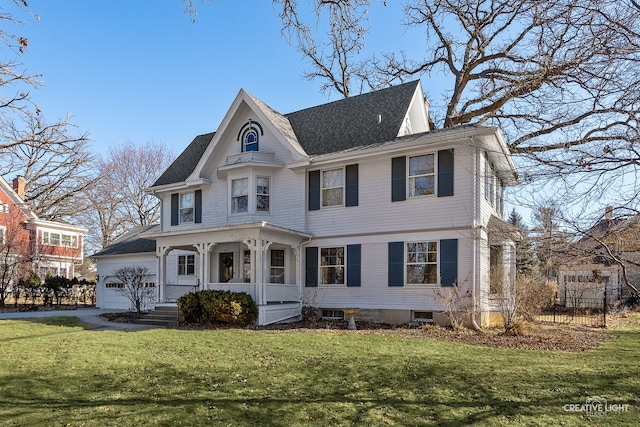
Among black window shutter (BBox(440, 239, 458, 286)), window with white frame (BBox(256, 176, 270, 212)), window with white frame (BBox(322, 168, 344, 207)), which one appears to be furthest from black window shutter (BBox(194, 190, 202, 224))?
black window shutter (BBox(440, 239, 458, 286))

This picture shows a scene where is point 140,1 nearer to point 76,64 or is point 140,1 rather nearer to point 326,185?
point 76,64

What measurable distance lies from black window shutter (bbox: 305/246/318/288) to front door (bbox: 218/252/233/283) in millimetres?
3558

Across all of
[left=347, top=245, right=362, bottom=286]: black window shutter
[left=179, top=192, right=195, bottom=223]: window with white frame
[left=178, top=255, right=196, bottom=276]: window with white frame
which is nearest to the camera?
[left=347, top=245, right=362, bottom=286]: black window shutter

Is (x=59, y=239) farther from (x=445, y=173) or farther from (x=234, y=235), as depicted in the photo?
(x=445, y=173)

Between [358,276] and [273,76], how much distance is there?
27.9 feet

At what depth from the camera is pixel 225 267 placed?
18.7 meters

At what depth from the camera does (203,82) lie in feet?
33.6

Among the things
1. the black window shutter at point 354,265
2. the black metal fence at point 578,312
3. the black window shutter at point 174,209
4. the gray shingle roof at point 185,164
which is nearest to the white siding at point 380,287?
the black window shutter at point 354,265

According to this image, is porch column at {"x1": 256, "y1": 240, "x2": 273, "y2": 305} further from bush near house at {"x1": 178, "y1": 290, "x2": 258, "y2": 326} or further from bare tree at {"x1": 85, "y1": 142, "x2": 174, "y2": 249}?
bare tree at {"x1": 85, "y1": 142, "x2": 174, "y2": 249}

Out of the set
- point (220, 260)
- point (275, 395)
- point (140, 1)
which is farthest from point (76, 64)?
point (220, 260)

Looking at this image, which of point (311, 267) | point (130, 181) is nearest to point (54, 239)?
point (130, 181)

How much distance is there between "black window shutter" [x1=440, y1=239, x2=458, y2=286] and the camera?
14.0 meters

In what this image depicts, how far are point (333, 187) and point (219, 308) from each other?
225 inches

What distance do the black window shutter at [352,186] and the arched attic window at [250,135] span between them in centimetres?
426
